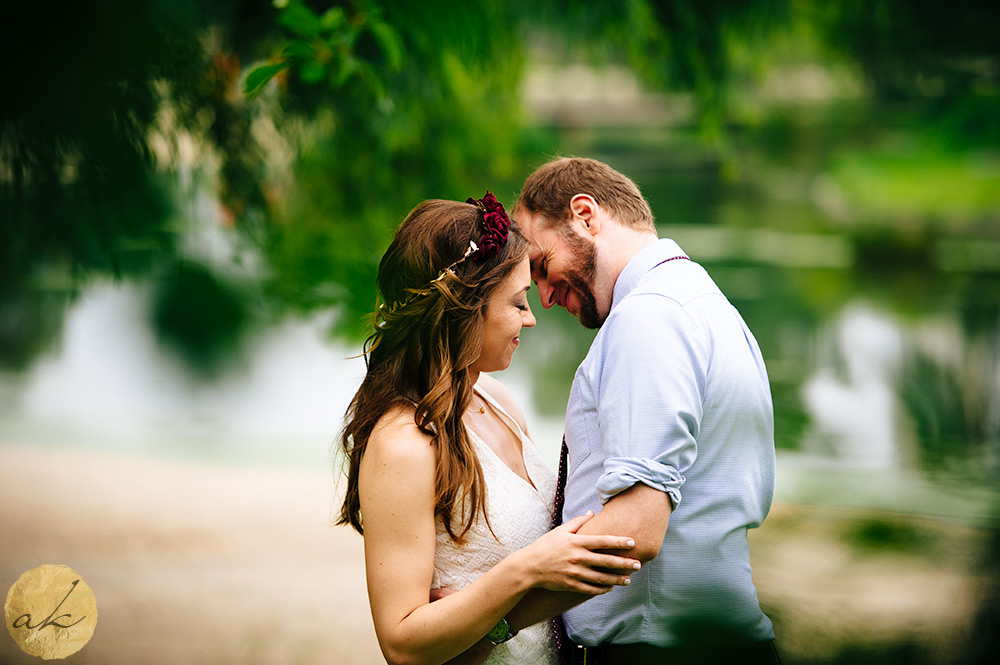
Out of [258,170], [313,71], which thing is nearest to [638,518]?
[313,71]

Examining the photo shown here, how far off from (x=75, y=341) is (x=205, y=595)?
4876 mm

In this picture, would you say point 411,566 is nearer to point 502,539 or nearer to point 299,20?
point 502,539

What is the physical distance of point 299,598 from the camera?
520 centimetres

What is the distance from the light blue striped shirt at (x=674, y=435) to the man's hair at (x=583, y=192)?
0.17m

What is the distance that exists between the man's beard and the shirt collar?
9 centimetres

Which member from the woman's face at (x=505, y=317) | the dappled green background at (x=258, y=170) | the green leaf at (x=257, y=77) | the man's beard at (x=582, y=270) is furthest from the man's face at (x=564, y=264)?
the green leaf at (x=257, y=77)

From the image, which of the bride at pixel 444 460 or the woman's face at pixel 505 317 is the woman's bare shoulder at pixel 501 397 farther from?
the woman's face at pixel 505 317

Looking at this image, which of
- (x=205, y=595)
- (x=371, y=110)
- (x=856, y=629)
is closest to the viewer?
(x=856, y=629)

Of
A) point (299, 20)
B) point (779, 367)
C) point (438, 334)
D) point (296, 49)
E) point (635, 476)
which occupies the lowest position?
point (635, 476)

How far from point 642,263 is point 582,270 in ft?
0.54

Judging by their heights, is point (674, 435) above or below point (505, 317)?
below

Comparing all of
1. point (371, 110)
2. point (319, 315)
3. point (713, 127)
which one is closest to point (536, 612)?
point (319, 315)

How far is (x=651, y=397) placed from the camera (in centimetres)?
156

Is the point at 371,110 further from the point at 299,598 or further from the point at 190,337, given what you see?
the point at 190,337
